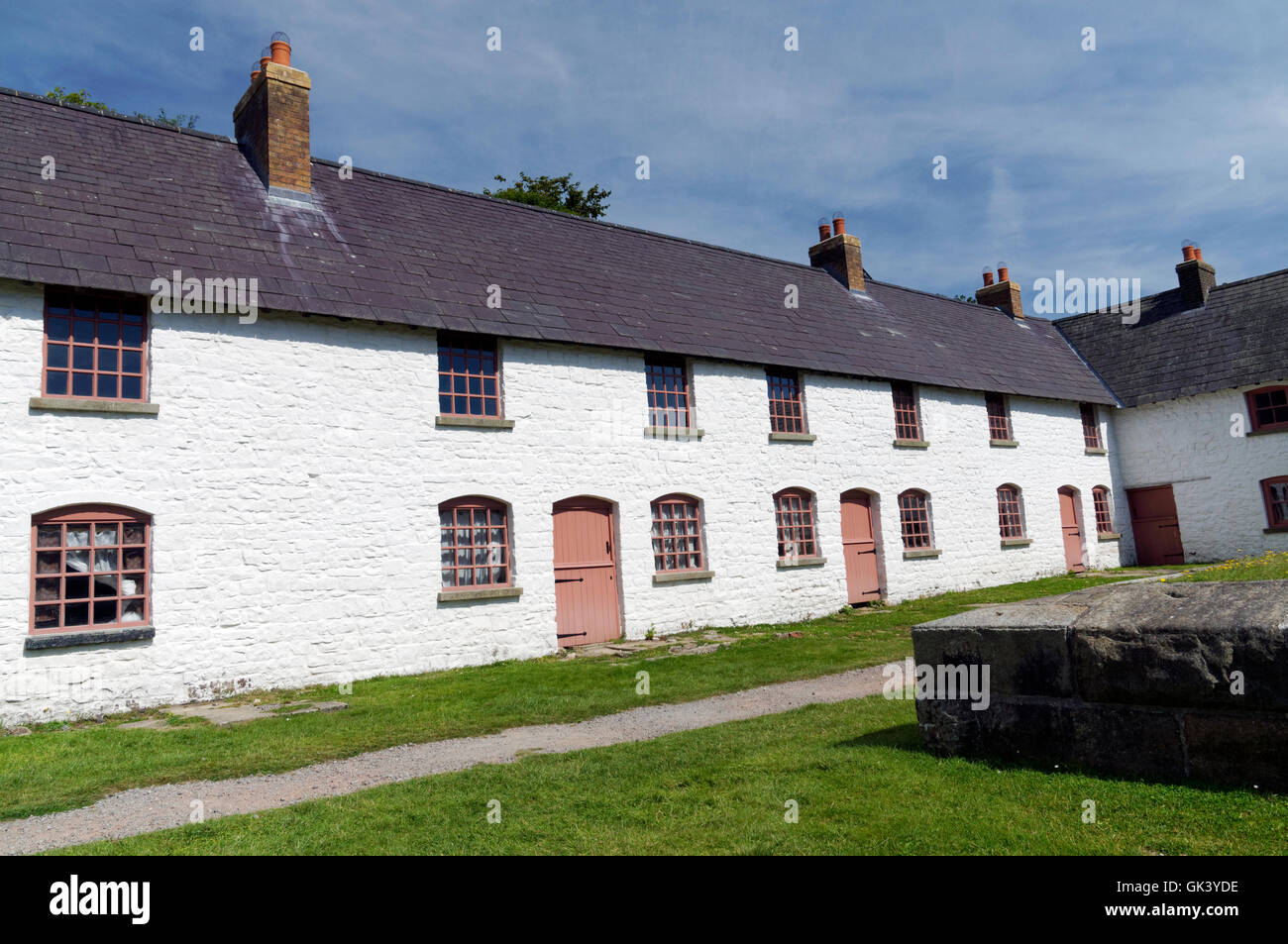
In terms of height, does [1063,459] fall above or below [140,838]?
above

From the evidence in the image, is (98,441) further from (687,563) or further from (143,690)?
(687,563)

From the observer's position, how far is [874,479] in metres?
17.9

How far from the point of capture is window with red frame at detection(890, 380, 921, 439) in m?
19.2

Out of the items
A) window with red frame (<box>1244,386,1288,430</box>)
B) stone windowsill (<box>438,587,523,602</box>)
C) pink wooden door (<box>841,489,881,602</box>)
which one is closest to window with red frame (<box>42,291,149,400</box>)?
stone windowsill (<box>438,587,523,602</box>)

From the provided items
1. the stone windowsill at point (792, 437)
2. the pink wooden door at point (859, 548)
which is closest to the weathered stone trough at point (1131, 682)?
the stone windowsill at point (792, 437)

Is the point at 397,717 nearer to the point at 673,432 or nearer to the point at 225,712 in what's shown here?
the point at 225,712

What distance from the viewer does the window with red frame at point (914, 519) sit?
61.2 feet

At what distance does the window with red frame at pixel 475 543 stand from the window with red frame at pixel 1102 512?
1900 cm

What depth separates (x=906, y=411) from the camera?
63.6 feet

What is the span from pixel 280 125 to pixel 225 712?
9.53 m

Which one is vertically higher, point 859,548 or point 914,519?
point 914,519
